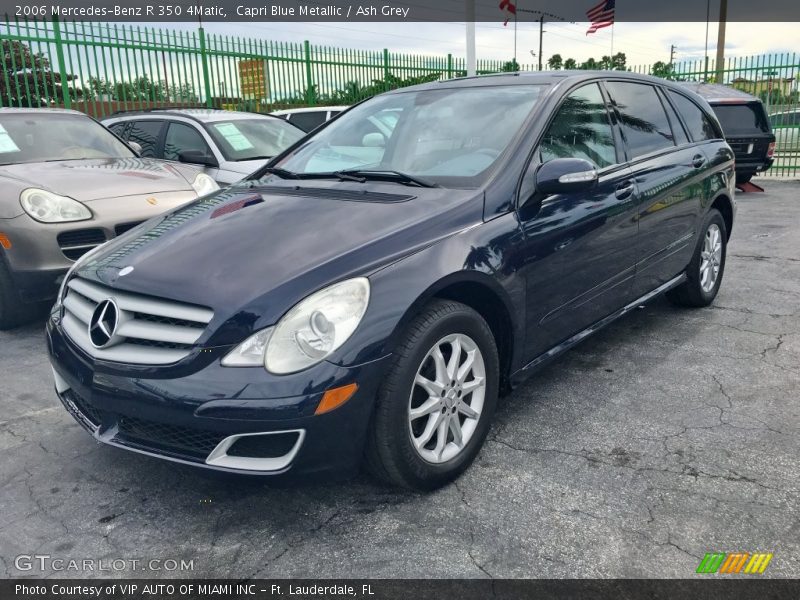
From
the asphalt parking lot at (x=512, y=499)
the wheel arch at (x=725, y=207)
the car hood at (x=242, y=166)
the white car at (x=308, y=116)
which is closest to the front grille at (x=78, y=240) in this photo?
the asphalt parking lot at (x=512, y=499)

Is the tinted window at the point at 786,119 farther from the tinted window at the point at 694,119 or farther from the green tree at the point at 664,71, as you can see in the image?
the tinted window at the point at 694,119

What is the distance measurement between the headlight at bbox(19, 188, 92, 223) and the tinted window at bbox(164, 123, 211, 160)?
2.76m

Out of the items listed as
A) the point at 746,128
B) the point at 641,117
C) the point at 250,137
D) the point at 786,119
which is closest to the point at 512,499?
the point at 641,117

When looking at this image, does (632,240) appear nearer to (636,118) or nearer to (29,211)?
(636,118)

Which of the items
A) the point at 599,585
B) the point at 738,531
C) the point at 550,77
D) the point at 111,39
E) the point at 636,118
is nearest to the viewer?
the point at 599,585

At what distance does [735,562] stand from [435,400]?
1125 mm

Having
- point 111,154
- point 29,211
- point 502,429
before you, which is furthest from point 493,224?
point 111,154

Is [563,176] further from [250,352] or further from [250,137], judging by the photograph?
[250,137]

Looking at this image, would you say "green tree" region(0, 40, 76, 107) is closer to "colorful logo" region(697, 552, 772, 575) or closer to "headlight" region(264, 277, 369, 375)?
"headlight" region(264, 277, 369, 375)

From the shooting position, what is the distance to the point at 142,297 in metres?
2.43

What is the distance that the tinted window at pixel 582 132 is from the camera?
3.25 metres

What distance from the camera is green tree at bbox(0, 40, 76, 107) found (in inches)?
373

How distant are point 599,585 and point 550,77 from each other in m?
2.53

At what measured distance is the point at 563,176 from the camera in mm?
2914
